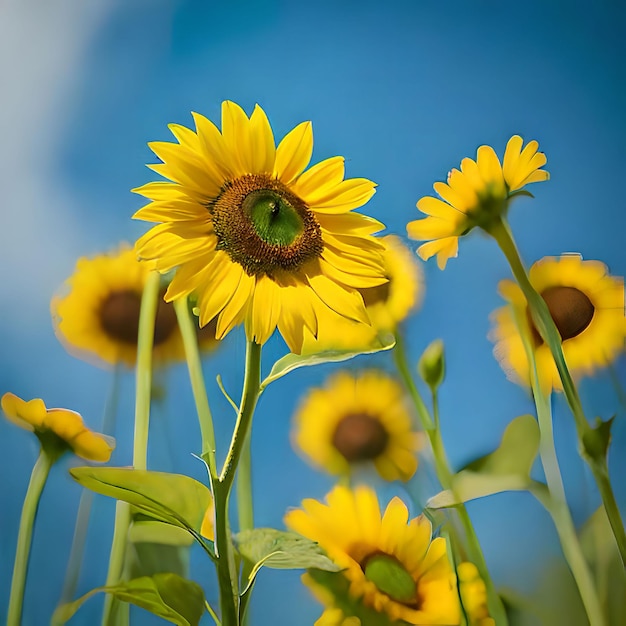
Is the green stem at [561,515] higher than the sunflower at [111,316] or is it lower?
lower

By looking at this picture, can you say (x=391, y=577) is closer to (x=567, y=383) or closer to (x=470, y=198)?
(x=567, y=383)

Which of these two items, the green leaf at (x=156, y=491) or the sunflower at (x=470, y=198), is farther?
the sunflower at (x=470, y=198)

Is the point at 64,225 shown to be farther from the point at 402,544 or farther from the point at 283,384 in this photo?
the point at 402,544

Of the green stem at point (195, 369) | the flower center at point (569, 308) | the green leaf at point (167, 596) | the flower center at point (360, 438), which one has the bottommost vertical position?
the green leaf at point (167, 596)

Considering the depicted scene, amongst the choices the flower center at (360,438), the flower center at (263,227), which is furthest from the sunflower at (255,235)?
the flower center at (360,438)

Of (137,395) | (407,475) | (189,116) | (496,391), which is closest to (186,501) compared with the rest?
(137,395)

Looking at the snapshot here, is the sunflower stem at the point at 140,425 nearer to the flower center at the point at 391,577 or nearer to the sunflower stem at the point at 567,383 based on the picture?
the flower center at the point at 391,577
